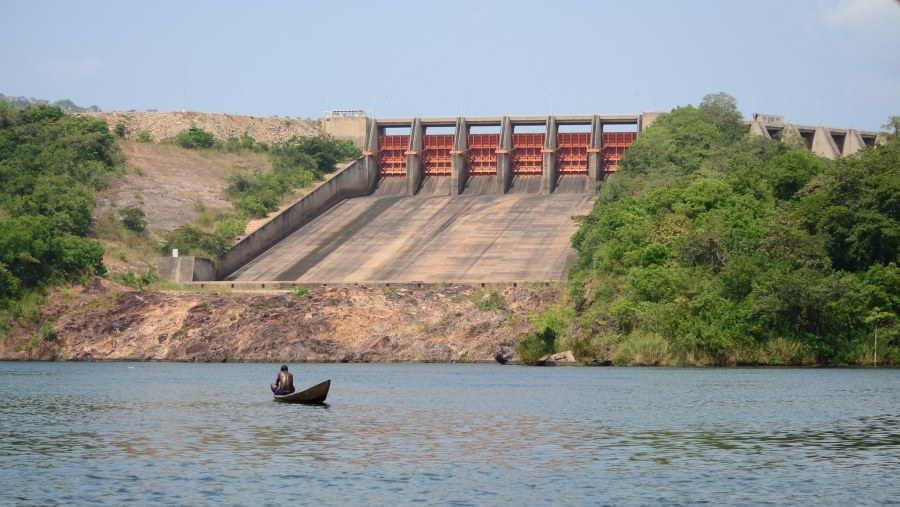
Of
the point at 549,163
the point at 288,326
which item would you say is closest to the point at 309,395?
the point at 288,326

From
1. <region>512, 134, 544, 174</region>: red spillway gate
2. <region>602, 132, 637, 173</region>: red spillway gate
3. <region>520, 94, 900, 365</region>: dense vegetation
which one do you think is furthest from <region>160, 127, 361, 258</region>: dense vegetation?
<region>520, 94, 900, 365</region>: dense vegetation

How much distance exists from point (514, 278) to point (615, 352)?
2135 cm

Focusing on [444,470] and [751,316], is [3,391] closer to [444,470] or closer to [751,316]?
[444,470]

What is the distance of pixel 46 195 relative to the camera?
122m

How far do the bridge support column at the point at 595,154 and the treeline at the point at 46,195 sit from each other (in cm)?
4788

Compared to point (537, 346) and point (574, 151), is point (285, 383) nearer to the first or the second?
point (537, 346)

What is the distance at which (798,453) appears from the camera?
41.4 meters

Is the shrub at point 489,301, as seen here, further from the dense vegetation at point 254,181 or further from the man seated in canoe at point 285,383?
the man seated in canoe at point 285,383

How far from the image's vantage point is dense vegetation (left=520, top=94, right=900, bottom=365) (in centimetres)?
8694

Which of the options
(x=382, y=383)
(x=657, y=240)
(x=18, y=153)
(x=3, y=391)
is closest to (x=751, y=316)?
(x=657, y=240)

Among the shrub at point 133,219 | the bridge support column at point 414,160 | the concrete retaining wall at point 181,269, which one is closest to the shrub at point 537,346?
the concrete retaining wall at point 181,269

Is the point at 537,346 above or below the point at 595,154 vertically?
below

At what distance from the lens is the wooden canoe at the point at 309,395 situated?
58.5 meters

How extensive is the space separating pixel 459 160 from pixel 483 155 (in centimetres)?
375
